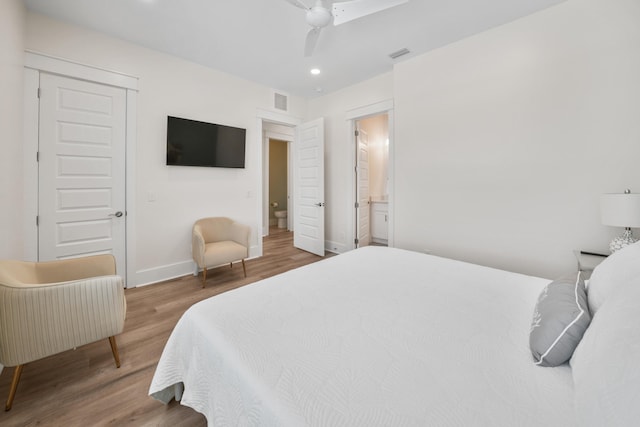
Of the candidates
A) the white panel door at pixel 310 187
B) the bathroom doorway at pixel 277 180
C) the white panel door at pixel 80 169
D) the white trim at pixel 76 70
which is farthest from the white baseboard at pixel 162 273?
the bathroom doorway at pixel 277 180

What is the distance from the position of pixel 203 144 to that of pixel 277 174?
13.6 ft

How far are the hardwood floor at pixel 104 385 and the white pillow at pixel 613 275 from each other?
1.83 m

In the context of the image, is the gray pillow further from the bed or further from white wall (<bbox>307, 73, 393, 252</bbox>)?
white wall (<bbox>307, 73, 393, 252</bbox>)

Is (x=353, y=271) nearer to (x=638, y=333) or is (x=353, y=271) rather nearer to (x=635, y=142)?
(x=638, y=333)

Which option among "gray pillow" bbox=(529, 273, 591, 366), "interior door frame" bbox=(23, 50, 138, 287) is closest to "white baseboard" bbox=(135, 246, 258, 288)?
"interior door frame" bbox=(23, 50, 138, 287)

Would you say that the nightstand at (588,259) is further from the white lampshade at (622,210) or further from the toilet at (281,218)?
the toilet at (281,218)

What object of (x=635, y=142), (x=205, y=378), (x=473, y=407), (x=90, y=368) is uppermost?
(x=635, y=142)

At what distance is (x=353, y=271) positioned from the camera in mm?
1796

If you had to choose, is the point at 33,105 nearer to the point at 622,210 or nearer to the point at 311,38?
the point at 311,38

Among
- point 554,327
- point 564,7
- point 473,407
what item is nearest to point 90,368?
point 473,407

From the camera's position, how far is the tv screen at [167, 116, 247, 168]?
323cm

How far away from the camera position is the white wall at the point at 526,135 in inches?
82.2

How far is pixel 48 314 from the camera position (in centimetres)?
Answer: 143

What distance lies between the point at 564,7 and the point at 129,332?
4.68m
